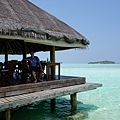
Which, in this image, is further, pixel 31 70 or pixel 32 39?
pixel 31 70

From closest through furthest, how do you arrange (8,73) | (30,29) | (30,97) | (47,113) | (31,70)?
(30,97) < (30,29) < (31,70) < (8,73) < (47,113)

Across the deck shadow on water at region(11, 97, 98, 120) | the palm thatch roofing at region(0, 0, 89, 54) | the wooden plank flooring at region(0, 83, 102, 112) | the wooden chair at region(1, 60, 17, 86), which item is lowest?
the deck shadow on water at region(11, 97, 98, 120)

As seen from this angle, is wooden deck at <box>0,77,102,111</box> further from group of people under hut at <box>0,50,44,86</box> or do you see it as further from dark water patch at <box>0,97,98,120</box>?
dark water patch at <box>0,97,98,120</box>

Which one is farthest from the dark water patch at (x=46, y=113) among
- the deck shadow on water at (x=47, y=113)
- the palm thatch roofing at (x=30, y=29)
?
the palm thatch roofing at (x=30, y=29)

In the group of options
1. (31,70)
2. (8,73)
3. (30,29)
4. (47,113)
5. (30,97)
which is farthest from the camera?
(47,113)

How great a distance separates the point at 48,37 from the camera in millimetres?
6930

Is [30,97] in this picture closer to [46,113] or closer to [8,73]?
[8,73]

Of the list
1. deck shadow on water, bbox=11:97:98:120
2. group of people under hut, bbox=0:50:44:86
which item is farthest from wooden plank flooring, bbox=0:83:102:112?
deck shadow on water, bbox=11:97:98:120

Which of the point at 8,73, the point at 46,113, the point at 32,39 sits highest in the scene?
the point at 32,39

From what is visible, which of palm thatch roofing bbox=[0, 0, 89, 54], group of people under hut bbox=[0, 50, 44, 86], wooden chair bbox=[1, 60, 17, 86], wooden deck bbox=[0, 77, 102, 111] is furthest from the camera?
wooden chair bbox=[1, 60, 17, 86]

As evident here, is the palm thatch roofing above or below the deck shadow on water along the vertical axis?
above

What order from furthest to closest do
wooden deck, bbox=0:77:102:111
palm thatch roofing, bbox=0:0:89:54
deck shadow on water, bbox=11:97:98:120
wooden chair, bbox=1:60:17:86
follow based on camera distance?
deck shadow on water, bbox=11:97:98:120 < wooden chair, bbox=1:60:17:86 < palm thatch roofing, bbox=0:0:89:54 < wooden deck, bbox=0:77:102:111

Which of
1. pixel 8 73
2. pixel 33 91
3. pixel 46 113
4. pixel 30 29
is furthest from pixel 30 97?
pixel 46 113

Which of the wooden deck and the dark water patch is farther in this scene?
the dark water patch
